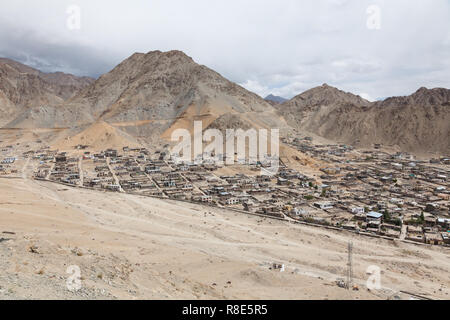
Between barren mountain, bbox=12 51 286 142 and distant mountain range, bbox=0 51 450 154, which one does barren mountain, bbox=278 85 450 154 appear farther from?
barren mountain, bbox=12 51 286 142

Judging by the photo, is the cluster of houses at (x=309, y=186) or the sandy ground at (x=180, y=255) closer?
the sandy ground at (x=180, y=255)

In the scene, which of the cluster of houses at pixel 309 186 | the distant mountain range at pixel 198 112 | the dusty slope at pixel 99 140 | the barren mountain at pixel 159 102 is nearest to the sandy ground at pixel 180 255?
the cluster of houses at pixel 309 186

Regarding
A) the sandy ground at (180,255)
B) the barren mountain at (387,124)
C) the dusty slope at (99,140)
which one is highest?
the barren mountain at (387,124)

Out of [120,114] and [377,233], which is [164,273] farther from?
[120,114]

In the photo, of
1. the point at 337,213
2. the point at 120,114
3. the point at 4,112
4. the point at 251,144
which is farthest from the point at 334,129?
the point at 4,112

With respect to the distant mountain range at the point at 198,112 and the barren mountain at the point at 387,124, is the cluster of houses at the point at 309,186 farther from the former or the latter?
the distant mountain range at the point at 198,112

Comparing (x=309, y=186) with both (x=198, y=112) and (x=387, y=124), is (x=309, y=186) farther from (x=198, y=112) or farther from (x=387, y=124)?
(x=387, y=124)
